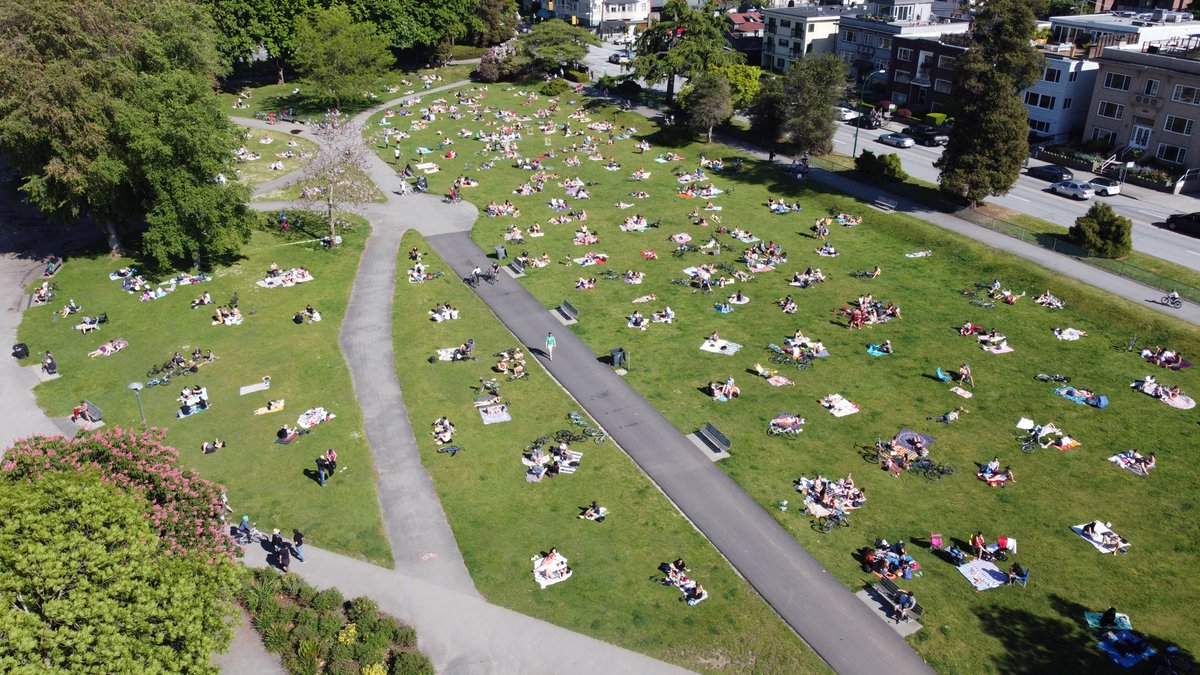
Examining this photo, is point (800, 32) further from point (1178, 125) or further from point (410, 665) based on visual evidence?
point (410, 665)

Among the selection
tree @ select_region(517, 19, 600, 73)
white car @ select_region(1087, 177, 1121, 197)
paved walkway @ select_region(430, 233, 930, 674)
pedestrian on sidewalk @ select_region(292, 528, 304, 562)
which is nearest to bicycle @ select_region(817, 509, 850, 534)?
paved walkway @ select_region(430, 233, 930, 674)

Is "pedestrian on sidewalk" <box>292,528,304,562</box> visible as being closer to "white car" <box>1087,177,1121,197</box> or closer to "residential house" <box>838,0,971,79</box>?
"white car" <box>1087,177,1121,197</box>

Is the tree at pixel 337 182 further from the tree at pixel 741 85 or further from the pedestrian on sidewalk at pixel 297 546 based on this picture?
the tree at pixel 741 85

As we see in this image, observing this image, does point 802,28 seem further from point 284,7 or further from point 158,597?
point 158,597

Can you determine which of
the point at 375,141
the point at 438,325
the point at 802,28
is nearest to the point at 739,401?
the point at 438,325

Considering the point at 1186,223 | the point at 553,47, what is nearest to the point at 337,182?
the point at 553,47

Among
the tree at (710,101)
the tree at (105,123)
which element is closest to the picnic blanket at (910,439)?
the tree at (105,123)
